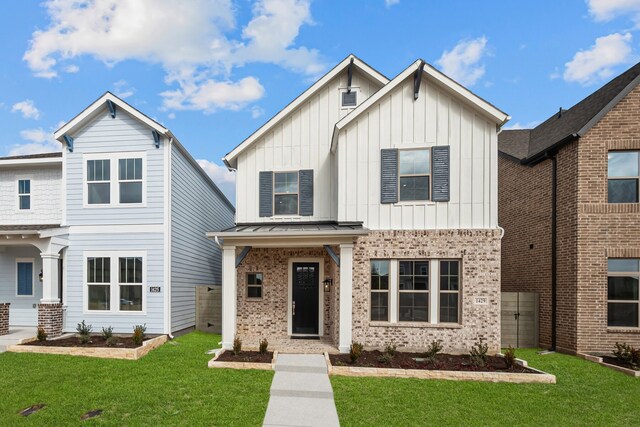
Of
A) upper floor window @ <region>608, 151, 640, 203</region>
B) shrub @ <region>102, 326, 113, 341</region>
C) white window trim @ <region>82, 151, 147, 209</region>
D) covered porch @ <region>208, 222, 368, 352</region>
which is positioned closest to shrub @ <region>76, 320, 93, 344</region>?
shrub @ <region>102, 326, 113, 341</region>

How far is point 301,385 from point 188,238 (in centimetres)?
795

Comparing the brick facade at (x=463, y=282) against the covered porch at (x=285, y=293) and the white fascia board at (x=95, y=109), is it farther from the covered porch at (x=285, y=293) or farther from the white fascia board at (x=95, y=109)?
the white fascia board at (x=95, y=109)

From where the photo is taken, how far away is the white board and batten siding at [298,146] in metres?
Answer: 11.5

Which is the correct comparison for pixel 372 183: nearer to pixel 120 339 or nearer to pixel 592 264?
pixel 592 264

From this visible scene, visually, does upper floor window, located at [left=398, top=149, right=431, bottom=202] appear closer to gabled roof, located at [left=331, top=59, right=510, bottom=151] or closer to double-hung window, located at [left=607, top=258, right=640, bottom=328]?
gabled roof, located at [left=331, top=59, right=510, bottom=151]

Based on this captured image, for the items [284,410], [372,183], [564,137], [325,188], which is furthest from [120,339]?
[564,137]

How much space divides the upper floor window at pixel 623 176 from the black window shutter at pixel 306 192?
869 centimetres

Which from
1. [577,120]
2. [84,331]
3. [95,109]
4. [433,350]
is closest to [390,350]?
[433,350]

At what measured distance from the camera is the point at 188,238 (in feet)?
42.9

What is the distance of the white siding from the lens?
40.9 feet

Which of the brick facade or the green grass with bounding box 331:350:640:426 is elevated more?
the brick facade

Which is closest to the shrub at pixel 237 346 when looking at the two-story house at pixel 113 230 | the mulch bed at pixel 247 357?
the mulch bed at pixel 247 357

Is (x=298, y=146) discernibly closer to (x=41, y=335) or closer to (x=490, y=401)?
(x=490, y=401)

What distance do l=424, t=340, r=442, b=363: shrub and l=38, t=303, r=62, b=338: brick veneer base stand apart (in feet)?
37.0
